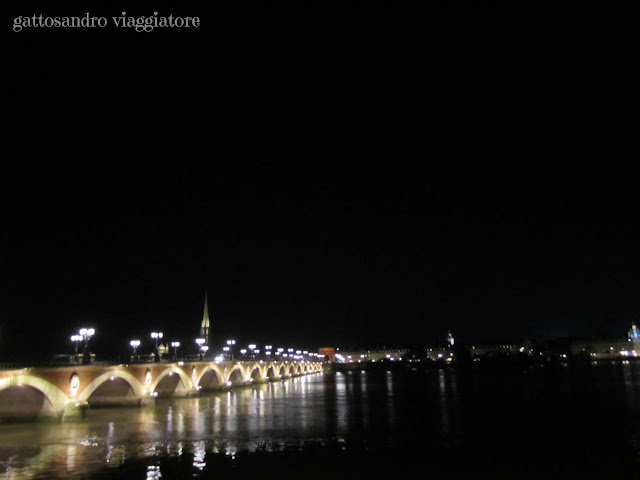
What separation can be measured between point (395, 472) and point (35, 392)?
29.2 m

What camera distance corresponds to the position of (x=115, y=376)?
49031 mm

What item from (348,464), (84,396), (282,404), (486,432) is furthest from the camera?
(282,404)

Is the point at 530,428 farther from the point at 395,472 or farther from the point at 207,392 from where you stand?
the point at 207,392

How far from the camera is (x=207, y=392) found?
257ft

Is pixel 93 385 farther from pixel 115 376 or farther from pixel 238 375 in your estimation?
pixel 238 375

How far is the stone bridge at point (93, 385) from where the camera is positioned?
39188 millimetres

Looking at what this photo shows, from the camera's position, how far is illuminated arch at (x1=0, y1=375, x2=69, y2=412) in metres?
35.8

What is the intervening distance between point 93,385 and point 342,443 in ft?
80.5

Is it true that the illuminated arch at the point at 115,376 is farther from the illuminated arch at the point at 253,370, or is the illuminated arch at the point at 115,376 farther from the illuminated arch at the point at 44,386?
the illuminated arch at the point at 253,370

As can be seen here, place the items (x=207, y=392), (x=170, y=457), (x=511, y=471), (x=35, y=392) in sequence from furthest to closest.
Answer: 1. (x=207, y=392)
2. (x=35, y=392)
3. (x=170, y=457)
4. (x=511, y=471)

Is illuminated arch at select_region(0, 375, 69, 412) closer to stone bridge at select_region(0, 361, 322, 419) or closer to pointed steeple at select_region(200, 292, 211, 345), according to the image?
stone bridge at select_region(0, 361, 322, 419)

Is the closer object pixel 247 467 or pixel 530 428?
pixel 247 467

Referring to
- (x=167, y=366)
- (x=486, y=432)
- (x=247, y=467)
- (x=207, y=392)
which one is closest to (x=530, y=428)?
(x=486, y=432)

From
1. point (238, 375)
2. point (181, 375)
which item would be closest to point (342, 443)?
point (181, 375)
